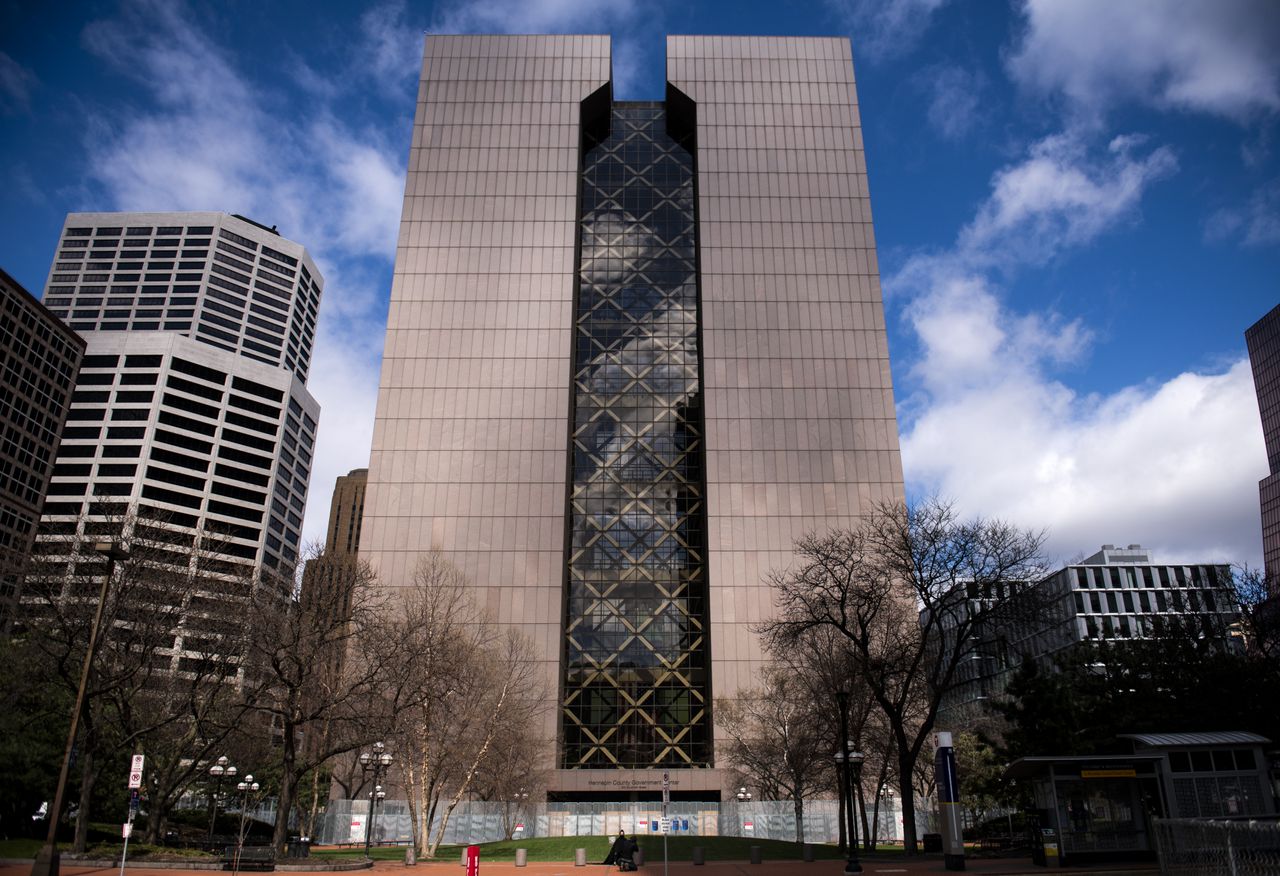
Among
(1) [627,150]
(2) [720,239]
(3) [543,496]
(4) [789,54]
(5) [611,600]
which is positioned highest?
(4) [789,54]

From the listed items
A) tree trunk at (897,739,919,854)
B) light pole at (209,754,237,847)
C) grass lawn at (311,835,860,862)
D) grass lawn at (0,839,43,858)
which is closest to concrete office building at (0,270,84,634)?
light pole at (209,754,237,847)

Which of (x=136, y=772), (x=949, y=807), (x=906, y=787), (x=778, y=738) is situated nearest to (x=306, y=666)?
(x=136, y=772)

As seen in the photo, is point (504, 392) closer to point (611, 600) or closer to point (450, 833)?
point (611, 600)

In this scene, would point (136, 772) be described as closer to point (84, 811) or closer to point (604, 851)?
point (84, 811)

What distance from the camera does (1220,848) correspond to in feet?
54.4

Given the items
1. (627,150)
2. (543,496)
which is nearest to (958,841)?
(543,496)

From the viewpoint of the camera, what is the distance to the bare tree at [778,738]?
52719 mm

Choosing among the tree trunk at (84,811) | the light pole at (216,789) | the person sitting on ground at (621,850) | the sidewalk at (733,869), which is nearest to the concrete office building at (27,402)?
the light pole at (216,789)

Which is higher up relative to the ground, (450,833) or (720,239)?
(720,239)

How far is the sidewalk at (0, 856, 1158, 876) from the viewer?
25438 millimetres

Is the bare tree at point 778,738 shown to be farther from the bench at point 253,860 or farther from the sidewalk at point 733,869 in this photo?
the bench at point 253,860

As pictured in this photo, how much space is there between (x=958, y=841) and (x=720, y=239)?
64.1m

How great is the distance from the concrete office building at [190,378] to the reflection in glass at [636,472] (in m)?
49.8

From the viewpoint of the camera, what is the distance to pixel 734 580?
235 ft
